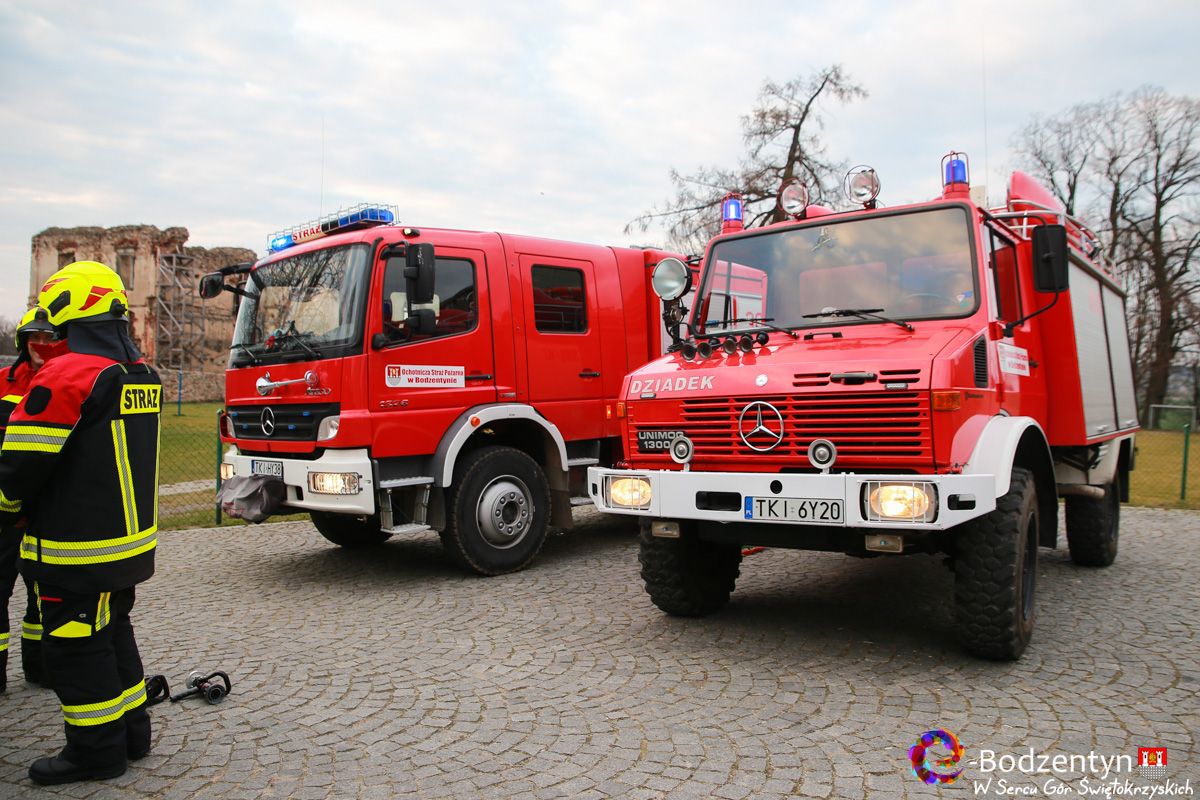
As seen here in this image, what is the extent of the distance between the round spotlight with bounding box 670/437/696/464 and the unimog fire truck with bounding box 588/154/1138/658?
0.04 feet

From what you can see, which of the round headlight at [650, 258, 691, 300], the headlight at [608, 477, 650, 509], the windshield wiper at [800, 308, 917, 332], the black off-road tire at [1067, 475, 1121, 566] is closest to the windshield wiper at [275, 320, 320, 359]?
the round headlight at [650, 258, 691, 300]

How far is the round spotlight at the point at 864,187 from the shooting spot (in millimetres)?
5496

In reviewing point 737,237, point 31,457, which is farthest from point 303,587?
point 737,237

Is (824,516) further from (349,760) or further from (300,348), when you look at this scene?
(300,348)

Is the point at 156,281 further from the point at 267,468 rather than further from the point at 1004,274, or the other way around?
the point at 1004,274

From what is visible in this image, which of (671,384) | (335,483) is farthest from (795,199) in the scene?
(335,483)

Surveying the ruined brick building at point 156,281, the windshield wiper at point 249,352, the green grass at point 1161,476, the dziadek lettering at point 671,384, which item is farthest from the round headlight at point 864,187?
the ruined brick building at point 156,281

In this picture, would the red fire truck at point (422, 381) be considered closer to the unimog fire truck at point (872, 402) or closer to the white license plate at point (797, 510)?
the unimog fire truck at point (872, 402)

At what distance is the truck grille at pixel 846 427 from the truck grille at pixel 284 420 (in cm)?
319

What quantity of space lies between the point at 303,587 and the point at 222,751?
3295 millimetres

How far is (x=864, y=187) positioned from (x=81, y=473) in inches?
180

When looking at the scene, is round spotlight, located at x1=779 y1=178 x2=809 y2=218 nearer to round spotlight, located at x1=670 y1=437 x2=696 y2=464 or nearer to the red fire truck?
round spotlight, located at x1=670 y1=437 x2=696 y2=464

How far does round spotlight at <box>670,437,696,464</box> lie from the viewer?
4.86 metres

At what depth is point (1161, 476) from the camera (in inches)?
607
